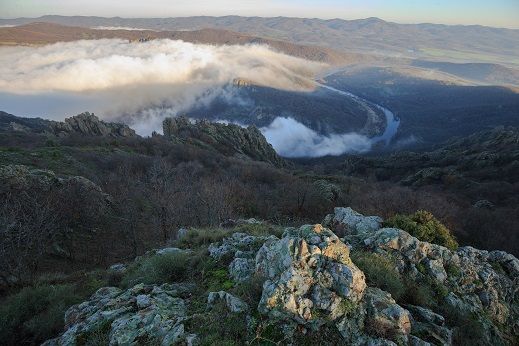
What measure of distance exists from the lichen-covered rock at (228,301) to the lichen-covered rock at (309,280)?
536 millimetres

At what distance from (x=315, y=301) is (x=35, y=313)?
9.90 meters

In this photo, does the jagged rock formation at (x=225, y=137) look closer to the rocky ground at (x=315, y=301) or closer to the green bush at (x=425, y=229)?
the green bush at (x=425, y=229)

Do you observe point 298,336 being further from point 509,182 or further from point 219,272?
point 509,182

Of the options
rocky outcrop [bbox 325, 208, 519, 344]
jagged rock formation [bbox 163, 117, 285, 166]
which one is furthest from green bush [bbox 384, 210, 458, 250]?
jagged rock formation [bbox 163, 117, 285, 166]

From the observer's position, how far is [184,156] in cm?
9119

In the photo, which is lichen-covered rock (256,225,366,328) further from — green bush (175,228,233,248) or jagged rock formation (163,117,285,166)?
jagged rock formation (163,117,285,166)

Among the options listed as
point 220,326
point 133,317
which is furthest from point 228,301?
point 133,317

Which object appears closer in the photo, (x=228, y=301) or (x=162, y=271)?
(x=228, y=301)

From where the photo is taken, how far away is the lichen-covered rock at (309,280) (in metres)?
9.40

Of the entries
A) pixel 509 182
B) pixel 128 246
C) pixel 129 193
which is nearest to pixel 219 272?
pixel 128 246

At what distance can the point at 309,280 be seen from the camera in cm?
990

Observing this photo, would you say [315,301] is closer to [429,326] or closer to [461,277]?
[429,326]

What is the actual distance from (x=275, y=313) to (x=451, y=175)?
304ft

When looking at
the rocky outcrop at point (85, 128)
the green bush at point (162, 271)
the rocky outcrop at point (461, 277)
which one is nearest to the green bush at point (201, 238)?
the green bush at point (162, 271)
